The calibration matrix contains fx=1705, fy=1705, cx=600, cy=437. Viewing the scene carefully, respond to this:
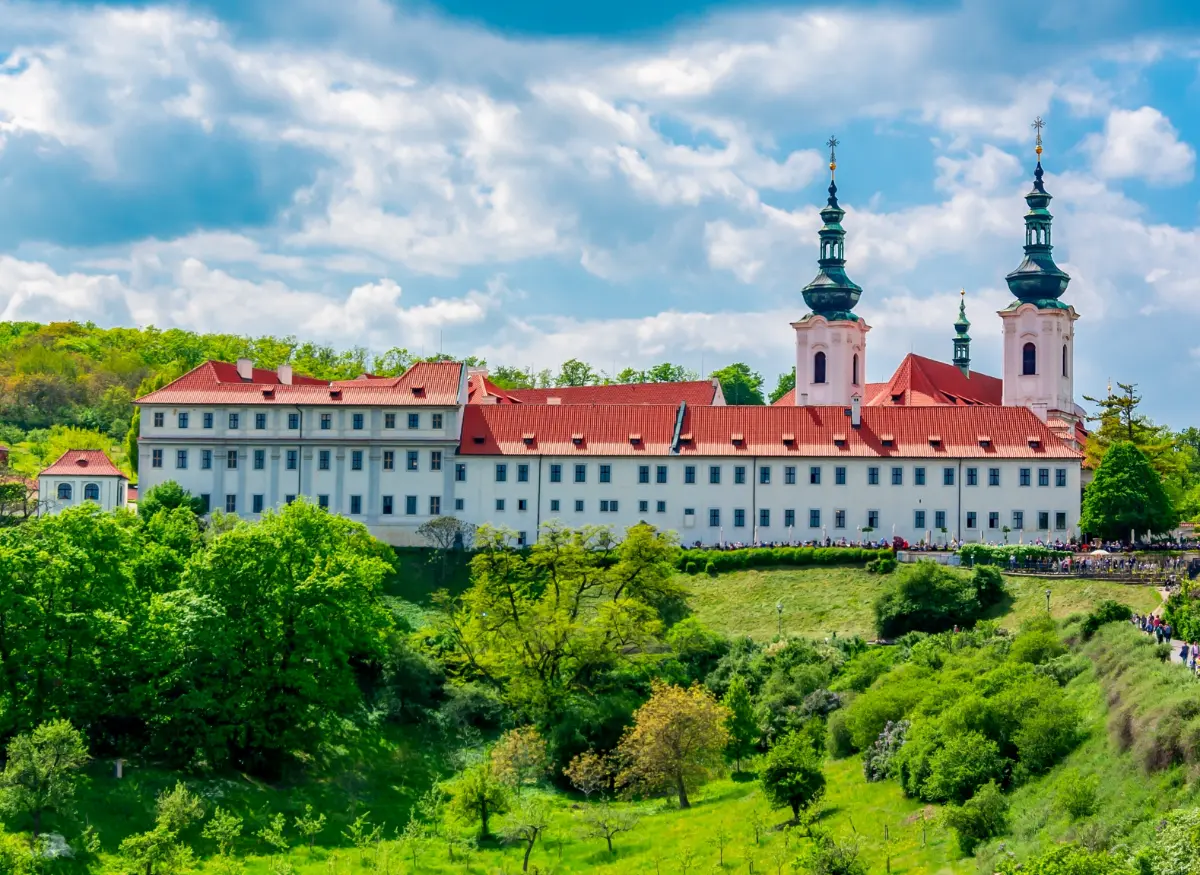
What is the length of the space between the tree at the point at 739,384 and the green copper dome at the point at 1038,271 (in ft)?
128

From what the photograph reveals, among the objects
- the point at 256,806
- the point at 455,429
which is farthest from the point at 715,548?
the point at 256,806

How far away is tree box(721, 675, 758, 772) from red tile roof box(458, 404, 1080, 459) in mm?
23520

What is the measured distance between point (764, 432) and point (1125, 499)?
15965 millimetres

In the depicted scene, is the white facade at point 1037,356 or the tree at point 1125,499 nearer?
the tree at point 1125,499

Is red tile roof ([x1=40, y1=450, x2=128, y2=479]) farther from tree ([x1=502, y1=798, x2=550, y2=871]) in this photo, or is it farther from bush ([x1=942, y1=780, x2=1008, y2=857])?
bush ([x1=942, y1=780, x2=1008, y2=857])

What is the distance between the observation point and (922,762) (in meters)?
43.4

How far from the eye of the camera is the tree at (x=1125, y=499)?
229 feet

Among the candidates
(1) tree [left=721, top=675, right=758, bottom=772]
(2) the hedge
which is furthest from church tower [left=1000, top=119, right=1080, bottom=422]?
(1) tree [left=721, top=675, right=758, bottom=772]

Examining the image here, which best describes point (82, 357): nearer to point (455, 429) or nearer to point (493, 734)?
point (455, 429)

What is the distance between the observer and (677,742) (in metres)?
49.0

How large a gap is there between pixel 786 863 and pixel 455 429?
129 feet


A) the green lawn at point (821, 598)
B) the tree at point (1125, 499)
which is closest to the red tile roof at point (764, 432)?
the tree at point (1125, 499)

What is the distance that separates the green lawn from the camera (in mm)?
60469

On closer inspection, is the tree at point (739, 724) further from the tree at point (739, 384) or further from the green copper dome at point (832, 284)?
the tree at point (739, 384)
